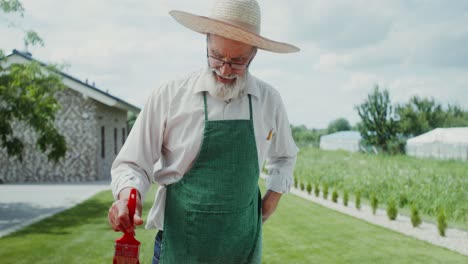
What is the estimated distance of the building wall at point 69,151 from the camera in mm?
17094

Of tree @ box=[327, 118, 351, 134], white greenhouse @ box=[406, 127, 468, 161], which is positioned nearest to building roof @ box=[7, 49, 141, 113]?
white greenhouse @ box=[406, 127, 468, 161]

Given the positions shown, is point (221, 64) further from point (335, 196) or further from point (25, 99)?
point (335, 196)

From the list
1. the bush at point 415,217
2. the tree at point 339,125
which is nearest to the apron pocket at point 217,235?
the bush at point 415,217

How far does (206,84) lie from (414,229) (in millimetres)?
6856

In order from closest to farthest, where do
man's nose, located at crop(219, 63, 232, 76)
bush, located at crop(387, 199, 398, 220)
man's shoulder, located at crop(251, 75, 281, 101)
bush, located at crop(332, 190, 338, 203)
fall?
man's nose, located at crop(219, 63, 232, 76) < man's shoulder, located at crop(251, 75, 281, 101) < bush, located at crop(387, 199, 398, 220) < bush, located at crop(332, 190, 338, 203)

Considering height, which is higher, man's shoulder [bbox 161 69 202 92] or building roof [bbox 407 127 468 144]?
building roof [bbox 407 127 468 144]

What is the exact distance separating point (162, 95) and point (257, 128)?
373 millimetres

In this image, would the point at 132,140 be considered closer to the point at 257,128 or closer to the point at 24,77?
the point at 257,128

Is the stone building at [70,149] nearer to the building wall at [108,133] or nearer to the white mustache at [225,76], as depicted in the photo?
the building wall at [108,133]

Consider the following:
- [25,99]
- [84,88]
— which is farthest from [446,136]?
[25,99]

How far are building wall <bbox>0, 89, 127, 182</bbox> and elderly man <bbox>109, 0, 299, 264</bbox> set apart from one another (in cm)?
1591

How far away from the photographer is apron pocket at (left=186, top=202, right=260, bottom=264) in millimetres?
1874

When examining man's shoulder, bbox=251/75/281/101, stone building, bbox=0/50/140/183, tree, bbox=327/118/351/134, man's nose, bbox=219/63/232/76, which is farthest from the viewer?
tree, bbox=327/118/351/134

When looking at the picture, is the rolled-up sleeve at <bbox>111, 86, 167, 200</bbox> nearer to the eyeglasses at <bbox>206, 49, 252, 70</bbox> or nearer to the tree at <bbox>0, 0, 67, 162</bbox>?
the eyeglasses at <bbox>206, 49, 252, 70</bbox>
